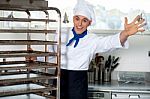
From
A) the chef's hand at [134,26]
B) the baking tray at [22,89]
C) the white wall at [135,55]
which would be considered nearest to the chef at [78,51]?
the chef's hand at [134,26]

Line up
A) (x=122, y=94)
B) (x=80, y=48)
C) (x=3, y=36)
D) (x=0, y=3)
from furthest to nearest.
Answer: (x=3, y=36) < (x=122, y=94) < (x=80, y=48) < (x=0, y=3)

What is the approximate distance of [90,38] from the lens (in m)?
2.67

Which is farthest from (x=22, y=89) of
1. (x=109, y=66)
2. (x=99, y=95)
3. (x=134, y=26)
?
(x=109, y=66)

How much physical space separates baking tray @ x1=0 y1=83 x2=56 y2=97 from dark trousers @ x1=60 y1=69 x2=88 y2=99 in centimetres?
74

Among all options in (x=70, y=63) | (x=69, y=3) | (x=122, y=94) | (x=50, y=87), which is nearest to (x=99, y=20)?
(x=69, y=3)

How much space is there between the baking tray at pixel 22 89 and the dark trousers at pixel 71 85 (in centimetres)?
74

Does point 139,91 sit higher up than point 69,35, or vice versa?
point 69,35

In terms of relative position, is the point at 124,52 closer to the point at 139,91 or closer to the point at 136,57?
the point at 136,57

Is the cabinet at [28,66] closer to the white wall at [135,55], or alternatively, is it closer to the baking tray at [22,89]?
the baking tray at [22,89]

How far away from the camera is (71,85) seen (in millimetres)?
2646

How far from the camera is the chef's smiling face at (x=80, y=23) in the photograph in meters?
2.63

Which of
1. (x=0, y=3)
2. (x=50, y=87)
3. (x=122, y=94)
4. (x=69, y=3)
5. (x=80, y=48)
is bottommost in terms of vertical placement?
(x=122, y=94)

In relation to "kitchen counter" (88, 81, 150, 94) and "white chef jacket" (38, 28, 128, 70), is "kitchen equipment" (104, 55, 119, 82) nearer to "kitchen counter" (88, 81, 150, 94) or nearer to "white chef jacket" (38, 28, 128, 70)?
"kitchen counter" (88, 81, 150, 94)

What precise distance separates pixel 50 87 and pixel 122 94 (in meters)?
1.69
